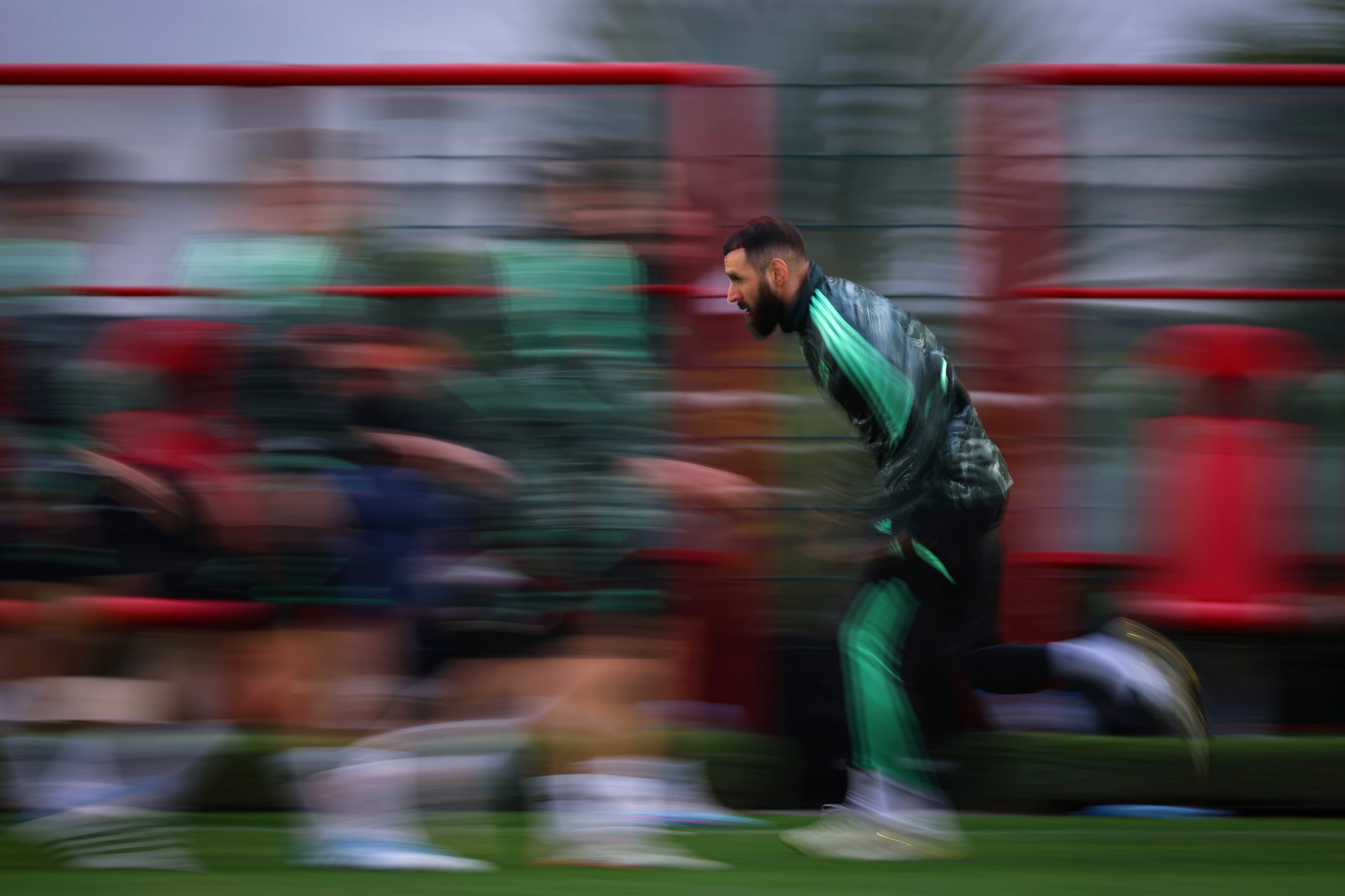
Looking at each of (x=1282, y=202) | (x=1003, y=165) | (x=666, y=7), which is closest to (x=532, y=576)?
(x=1003, y=165)

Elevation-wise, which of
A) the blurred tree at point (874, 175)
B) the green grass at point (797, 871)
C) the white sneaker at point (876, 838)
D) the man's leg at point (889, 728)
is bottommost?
the green grass at point (797, 871)

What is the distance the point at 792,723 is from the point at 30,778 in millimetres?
1620

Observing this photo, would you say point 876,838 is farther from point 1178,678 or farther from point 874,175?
point 874,175

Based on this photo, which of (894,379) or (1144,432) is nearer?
(894,379)

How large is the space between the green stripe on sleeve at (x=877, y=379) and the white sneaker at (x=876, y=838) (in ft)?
2.37

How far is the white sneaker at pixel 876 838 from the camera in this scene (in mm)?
2541

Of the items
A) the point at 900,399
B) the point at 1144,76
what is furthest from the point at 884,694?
the point at 1144,76

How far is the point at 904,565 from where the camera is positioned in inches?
101

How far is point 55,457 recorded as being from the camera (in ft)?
9.34

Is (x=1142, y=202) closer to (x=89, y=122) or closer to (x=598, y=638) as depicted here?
(x=598, y=638)

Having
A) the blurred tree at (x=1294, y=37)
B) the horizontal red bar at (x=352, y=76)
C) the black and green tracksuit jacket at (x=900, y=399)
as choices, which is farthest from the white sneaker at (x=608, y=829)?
the blurred tree at (x=1294, y=37)

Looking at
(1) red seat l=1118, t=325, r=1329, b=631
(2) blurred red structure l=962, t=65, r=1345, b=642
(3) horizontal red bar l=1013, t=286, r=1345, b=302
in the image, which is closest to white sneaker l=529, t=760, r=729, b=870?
(2) blurred red structure l=962, t=65, r=1345, b=642

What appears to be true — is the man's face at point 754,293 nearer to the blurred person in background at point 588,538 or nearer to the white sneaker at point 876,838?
the blurred person in background at point 588,538

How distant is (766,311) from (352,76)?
116cm
